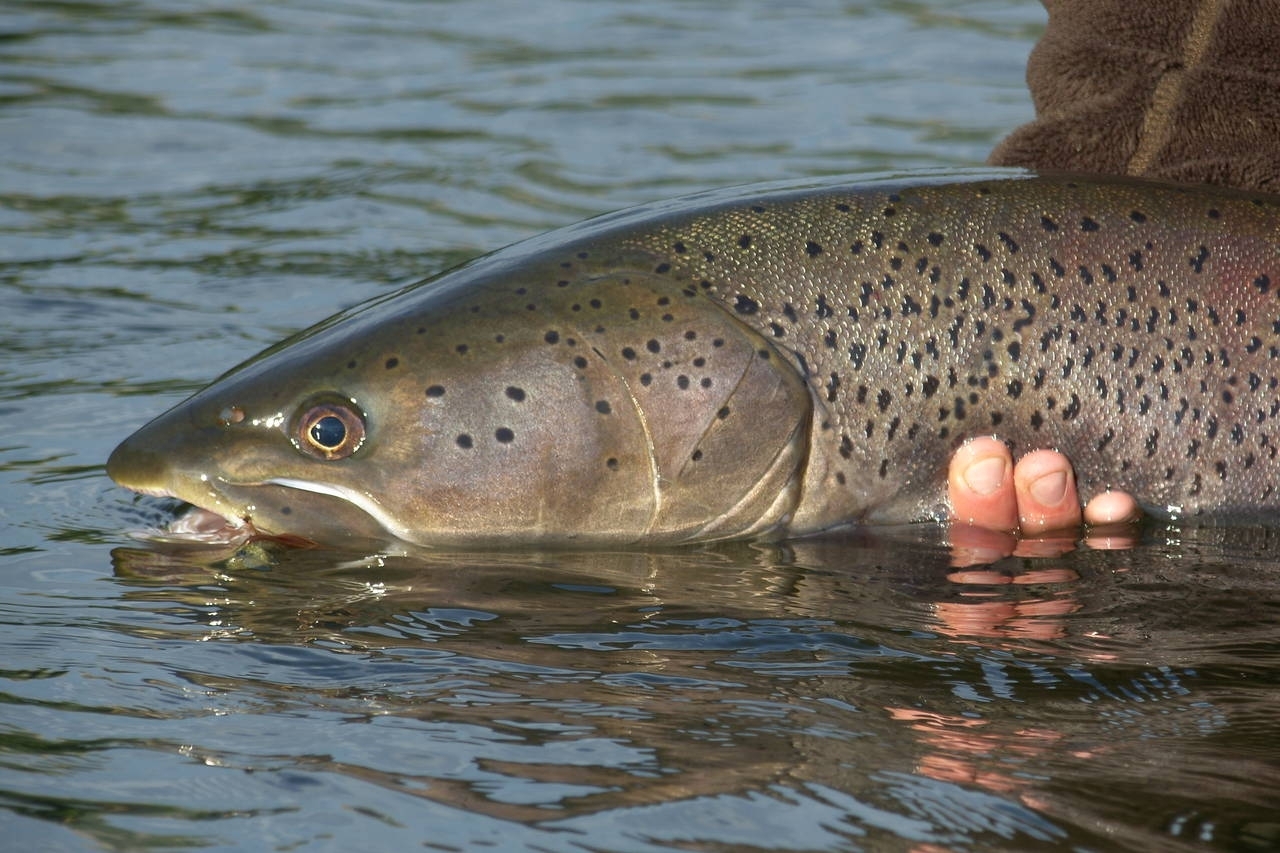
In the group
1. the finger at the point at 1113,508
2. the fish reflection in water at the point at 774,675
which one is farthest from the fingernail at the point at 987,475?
the finger at the point at 1113,508

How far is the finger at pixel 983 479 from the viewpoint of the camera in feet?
14.6

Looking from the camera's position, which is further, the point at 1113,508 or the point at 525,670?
the point at 1113,508

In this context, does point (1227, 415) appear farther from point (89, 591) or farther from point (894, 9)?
point (894, 9)

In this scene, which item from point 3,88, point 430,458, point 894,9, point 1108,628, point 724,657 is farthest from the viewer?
point 894,9

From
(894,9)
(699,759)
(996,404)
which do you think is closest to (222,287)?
(996,404)

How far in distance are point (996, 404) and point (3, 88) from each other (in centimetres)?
736

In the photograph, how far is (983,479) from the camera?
14.7 ft

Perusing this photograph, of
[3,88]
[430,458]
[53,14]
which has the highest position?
[53,14]

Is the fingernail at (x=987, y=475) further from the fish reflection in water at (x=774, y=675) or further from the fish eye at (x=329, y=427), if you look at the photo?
the fish eye at (x=329, y=427)

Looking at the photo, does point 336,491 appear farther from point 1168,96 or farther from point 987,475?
point 1168,96

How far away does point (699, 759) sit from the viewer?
3.01 meters

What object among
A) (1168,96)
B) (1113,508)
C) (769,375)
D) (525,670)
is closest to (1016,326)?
(1113,508)

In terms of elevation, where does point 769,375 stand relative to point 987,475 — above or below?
above

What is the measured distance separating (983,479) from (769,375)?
0.62 meters
